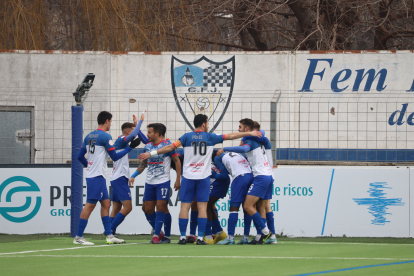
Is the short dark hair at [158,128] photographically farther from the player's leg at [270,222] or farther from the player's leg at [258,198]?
the player's leg at [270,222]

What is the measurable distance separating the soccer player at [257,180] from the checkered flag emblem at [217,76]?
5.69 meters

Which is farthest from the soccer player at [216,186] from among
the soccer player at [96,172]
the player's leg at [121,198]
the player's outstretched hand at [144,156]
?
the soccer player at [96,172]

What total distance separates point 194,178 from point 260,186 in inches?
45.0

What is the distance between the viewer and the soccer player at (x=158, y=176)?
8125 mm

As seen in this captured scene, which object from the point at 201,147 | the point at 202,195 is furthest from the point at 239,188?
the point at 201,147

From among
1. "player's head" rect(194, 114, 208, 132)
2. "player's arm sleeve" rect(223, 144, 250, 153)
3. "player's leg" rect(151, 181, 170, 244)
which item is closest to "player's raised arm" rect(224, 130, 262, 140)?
"player's arm sleeve" rect(223, 144, 250, 153)

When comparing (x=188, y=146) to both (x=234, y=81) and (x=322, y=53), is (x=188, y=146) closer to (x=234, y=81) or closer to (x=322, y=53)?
(x=234, y=81)

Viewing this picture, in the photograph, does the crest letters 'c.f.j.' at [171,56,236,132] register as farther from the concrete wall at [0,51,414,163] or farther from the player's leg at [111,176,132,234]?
the player's leg at [111,176,132,234]

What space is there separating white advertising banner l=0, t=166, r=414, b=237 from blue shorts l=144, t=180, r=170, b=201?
110 inches

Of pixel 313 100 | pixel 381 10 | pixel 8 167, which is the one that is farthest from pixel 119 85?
pixel 381 10

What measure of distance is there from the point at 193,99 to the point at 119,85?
7.25 feet

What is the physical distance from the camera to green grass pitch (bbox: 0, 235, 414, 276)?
500 centimetres

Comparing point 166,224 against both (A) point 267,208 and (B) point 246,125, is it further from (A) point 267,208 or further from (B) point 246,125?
(B) point 246,125

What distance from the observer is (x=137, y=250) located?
7.05 m
